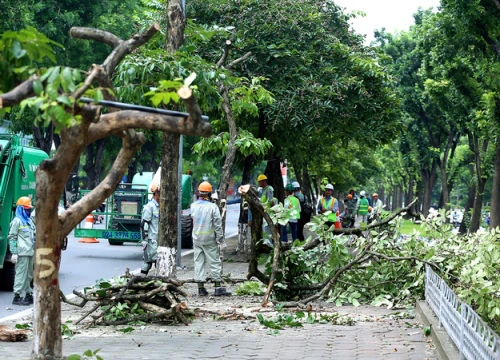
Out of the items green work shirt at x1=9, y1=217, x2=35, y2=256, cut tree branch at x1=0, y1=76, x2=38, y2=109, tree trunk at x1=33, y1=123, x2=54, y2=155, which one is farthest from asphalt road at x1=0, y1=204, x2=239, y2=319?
tree trunk at x1=33, y1=123, x2=54, y2=155

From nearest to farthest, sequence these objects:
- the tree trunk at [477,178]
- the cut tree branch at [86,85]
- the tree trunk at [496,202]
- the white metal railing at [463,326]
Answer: the cut tree branch at [86,85]
the white metal railing at [463,326]
the tree trunk at [496,202]
the tree trunk at [477,178]

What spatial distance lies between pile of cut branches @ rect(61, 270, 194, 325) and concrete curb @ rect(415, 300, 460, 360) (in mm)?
2799

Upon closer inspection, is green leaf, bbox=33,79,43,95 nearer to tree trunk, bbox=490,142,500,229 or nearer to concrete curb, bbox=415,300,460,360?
concrete curb, bbox=415,300,460,360

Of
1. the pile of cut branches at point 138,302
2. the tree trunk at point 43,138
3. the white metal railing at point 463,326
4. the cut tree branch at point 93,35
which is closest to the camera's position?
the white metal railing at point 463,326

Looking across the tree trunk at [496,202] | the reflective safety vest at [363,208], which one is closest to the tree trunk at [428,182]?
the reflective safety vest at [363,208]

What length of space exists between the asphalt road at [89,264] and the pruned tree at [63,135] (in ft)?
19.4

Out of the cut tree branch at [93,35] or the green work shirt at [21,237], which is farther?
the green work shirt at [21,237]

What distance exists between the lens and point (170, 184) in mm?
13867

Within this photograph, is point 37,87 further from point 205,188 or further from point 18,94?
point 205,188

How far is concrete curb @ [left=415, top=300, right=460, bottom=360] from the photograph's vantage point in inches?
328

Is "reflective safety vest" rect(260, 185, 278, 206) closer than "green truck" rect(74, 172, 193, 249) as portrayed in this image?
Yes

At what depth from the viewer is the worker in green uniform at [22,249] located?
13859 millimetres

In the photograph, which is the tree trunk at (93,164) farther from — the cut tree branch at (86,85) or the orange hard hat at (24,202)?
the cut tree branch at (86,85)

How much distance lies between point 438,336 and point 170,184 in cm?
579
